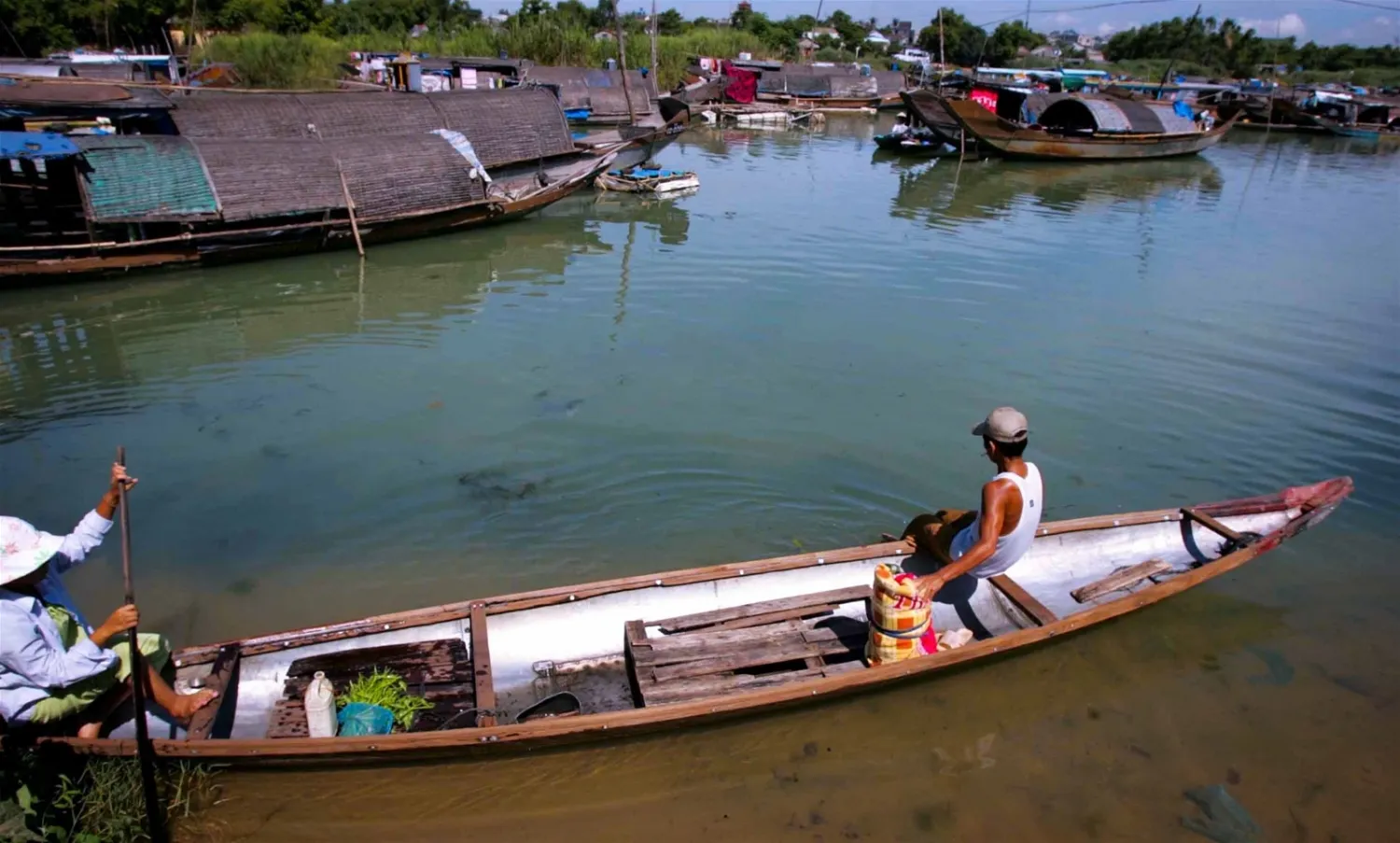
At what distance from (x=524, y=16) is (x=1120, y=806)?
43.1 m

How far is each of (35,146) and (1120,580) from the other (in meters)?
14.0

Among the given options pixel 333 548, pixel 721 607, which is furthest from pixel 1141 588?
pixel 333 548

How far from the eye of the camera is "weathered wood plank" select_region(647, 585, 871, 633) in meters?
5.39

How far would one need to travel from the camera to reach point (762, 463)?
834 centimetres

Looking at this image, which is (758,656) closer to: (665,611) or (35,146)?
(665,611)

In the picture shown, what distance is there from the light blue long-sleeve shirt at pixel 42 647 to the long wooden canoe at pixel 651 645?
1.16ft

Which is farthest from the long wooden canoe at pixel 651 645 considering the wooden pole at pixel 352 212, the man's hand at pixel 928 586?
the wooden pole at pixel 352 212

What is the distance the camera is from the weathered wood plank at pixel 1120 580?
5965 millimetres

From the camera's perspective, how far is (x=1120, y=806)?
191 inches

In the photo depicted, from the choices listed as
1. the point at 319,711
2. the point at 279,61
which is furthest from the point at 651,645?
the point at 279,61

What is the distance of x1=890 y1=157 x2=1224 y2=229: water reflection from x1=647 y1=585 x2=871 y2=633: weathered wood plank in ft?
49.1

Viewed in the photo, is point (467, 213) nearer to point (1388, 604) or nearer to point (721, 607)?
point (721, 607)

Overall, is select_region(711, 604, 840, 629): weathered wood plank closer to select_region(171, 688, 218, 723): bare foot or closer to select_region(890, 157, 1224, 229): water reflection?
select_region(171, 688, 218, 723): bare foot

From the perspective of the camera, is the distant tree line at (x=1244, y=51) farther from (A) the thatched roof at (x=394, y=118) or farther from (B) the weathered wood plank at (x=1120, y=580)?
(B) the weathered wood plank at (x=1120, y=580)
